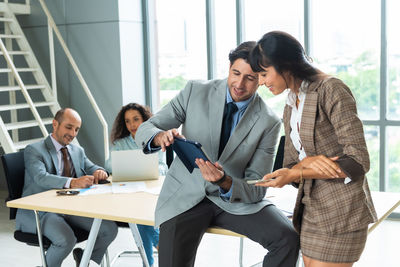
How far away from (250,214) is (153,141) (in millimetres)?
567

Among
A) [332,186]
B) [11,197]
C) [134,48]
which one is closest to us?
[332,186]

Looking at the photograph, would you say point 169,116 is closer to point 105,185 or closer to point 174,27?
point 105,185

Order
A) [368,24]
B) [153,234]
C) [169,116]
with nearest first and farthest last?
[169,116] → [153,234] → [368,24]

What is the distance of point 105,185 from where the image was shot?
3.59m

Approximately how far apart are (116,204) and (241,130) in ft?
2.82

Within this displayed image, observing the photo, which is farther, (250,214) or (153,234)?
(153,234)

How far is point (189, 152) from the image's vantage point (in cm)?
252

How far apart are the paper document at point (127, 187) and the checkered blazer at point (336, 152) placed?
1.49m

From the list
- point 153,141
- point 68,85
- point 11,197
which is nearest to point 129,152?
point 11,197

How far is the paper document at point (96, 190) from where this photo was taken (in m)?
3.36

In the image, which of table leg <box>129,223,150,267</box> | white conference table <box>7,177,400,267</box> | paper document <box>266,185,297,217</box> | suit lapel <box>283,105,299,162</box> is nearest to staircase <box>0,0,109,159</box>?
table leg <box>129,223,150,267</box>

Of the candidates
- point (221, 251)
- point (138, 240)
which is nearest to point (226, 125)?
point (138, 240)

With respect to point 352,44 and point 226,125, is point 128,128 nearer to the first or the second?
point 226,125

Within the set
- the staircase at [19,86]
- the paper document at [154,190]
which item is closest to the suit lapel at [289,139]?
the paper document at [154,190]
